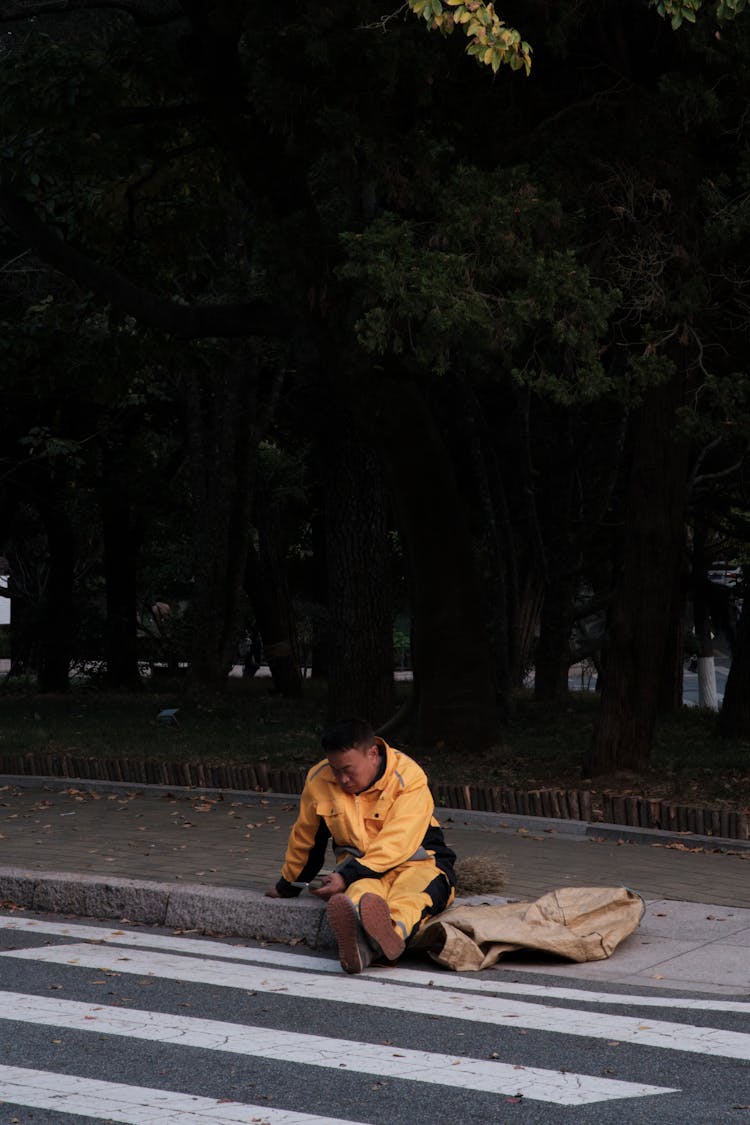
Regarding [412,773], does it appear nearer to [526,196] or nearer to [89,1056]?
[89,1056]

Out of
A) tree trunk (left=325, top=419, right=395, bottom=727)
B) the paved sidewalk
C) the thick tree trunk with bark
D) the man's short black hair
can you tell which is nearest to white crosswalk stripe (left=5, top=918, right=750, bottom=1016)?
the paved sidewalk

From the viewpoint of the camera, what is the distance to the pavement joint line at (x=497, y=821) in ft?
35.8

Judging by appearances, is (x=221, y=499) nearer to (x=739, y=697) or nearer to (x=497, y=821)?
(x=739, y=697)

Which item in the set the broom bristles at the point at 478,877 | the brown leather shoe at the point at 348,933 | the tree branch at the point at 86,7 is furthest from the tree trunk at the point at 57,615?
the brown leather shoe at the point at 348,933

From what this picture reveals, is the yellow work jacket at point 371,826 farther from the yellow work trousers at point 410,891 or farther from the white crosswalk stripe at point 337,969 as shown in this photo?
the white crosswalk stripe at point 337,969

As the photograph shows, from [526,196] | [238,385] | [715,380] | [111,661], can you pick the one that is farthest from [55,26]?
[111,661]

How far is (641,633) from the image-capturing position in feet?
45.0

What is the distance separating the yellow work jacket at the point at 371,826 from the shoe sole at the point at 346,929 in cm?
39

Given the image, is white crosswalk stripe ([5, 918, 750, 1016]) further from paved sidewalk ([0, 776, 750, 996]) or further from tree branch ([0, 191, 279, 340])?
Result: tree branch ([0, 191, 279, 340])

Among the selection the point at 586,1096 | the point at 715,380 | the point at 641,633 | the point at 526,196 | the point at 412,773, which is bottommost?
the point at 586,1096

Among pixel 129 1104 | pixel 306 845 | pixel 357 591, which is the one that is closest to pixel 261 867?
pixel 306 845

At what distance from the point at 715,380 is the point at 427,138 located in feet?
9.93

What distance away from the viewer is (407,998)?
6.71 metres

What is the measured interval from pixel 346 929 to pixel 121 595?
23.7 metres
